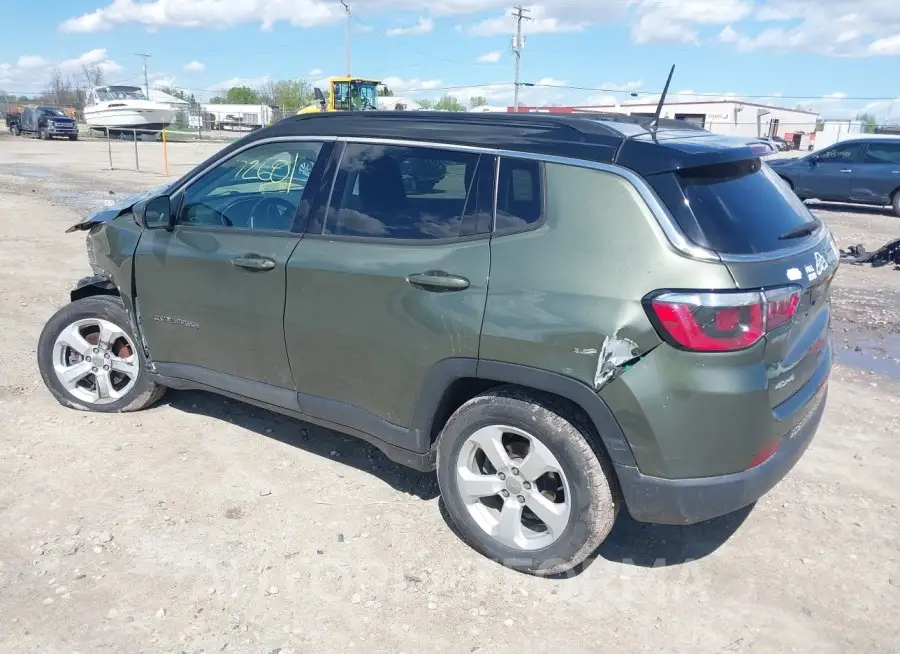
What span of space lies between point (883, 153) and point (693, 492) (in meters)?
15.9

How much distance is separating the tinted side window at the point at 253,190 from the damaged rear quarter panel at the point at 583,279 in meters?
1.26

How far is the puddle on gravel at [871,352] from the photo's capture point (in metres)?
5.83

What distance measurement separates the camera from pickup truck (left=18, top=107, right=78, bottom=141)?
1467 inches

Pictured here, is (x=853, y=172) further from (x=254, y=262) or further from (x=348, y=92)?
(x=348, y=92)

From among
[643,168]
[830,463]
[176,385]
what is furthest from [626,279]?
[176,385]

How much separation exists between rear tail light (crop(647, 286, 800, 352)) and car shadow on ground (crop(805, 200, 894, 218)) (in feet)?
50.1

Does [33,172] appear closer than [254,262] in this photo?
No

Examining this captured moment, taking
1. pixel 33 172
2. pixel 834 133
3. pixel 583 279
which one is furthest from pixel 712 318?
pixel 834 133

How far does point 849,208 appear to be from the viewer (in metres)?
17.1

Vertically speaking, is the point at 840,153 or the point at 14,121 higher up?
the point at 14,121

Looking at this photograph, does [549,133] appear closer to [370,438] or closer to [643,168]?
[643,168]

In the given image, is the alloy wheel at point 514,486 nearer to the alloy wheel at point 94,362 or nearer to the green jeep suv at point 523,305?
the green jeep suv at point 523,305

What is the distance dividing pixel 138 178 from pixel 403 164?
18.4 m

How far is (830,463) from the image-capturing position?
413 cm
